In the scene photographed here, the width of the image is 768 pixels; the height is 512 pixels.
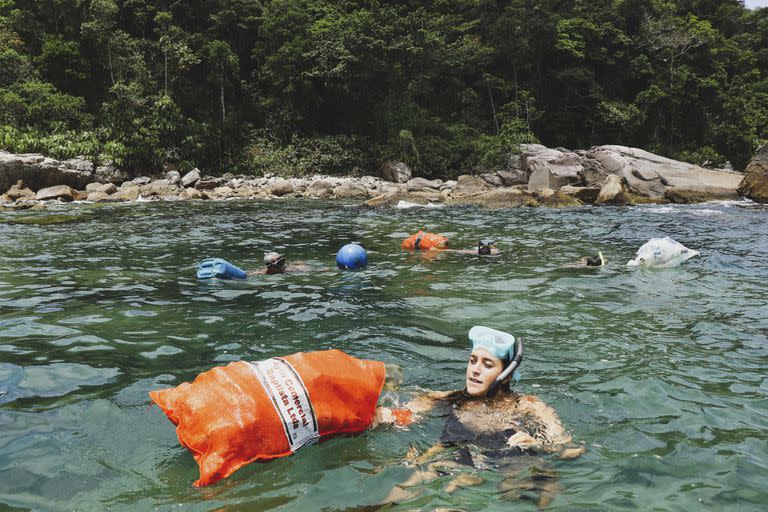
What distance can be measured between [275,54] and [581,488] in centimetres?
3506

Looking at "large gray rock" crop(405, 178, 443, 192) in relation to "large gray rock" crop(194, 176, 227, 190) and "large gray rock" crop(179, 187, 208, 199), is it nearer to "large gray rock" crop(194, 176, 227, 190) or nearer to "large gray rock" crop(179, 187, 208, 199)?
"large gray rock" crop(194, 176, 227, 190)

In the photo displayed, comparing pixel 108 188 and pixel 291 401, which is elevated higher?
pixel 108 188

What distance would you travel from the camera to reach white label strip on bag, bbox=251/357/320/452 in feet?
8.80

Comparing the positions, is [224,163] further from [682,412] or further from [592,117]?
[682,412]

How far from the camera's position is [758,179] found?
62.7ft

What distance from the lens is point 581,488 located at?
8.62 feet

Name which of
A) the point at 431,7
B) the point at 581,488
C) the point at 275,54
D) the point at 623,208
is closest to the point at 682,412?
the point at 581,488

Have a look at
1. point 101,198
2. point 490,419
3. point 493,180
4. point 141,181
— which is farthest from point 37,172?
point 490,419

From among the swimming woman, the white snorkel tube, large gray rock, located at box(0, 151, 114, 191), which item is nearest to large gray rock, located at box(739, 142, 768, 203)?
the swimming woman

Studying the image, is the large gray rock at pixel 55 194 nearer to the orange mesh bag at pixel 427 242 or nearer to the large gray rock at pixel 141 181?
the large gray rock at pixel 141 181

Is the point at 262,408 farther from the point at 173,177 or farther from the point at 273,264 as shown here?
the point at 173,177

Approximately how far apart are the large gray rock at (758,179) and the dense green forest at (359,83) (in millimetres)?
14821

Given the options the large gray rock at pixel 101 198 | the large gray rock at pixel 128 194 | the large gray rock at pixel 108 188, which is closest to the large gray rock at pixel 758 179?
the large gray rock at pixel 128 194

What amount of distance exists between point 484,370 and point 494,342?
22cm
